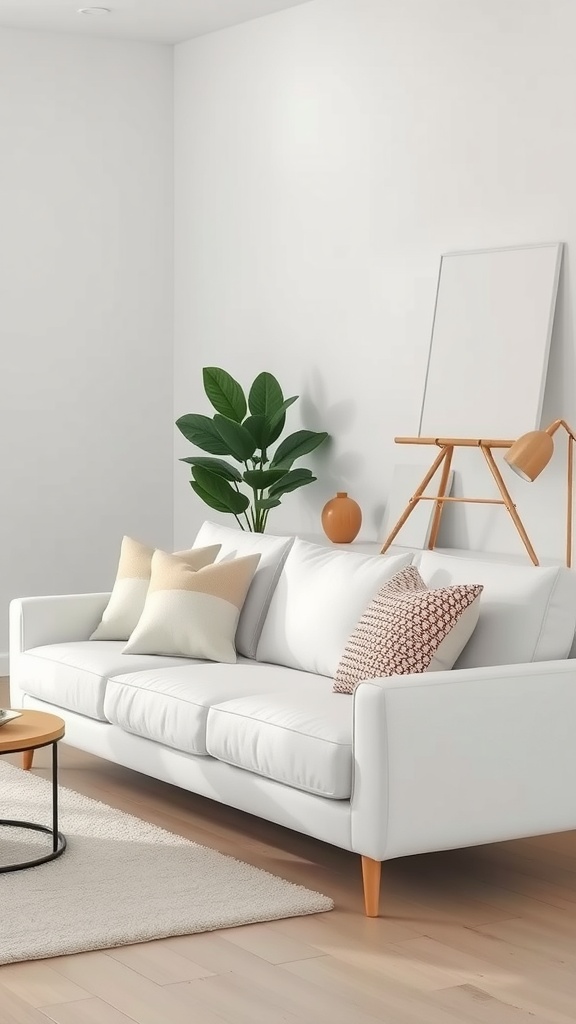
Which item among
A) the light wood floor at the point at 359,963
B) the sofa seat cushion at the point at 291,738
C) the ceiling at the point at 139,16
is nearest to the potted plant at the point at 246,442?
the ceiling at the point at 139,16

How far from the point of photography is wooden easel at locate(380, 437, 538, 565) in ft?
Answer: 16.6

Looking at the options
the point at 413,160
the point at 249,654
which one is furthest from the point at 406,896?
the point at 413,160

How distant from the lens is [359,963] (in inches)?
128

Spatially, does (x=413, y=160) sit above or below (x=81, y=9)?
below

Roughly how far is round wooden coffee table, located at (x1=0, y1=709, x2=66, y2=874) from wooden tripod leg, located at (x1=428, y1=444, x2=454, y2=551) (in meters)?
1.94

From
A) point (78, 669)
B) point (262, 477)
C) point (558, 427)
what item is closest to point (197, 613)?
point (78, 669)

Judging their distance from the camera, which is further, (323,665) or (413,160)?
(413,160)

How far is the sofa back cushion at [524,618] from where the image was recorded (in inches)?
155

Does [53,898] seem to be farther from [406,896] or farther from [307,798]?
[406,896]

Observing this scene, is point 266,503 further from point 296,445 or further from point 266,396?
point 266,396

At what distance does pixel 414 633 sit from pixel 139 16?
414cm

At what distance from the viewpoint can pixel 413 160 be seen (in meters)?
5.86

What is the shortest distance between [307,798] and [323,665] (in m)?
0.83

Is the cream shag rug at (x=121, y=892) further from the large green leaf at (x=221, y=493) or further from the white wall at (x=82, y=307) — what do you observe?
the white wall at (x=82, y=307)
